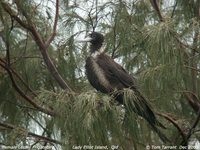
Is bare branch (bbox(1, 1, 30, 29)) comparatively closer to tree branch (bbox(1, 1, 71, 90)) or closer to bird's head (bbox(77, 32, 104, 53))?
tree branch (bbox(1, 1, 71, 90))

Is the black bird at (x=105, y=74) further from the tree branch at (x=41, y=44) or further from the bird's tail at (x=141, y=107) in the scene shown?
the tree branch at (x=41, y=44)

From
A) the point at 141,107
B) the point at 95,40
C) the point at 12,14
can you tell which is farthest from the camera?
the point at 95,40

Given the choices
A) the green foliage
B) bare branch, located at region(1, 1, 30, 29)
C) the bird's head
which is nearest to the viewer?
the green foliage

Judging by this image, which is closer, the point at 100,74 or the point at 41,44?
the point at 41,44

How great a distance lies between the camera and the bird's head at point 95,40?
3973mm

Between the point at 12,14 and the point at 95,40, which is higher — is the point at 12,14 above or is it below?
above

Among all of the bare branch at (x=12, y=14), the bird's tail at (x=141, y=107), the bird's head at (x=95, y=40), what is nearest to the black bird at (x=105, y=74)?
the bird's head at (x=95, y=40)

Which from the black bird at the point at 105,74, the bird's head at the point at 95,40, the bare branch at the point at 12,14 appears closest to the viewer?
the bare branch at the point at 12,14

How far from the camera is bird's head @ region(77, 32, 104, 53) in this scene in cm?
397

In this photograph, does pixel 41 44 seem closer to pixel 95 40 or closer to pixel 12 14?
pixel 12 14

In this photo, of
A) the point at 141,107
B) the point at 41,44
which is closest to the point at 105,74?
the point at 41,44

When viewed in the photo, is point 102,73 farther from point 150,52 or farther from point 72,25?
point 150,52

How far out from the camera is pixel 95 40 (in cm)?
400

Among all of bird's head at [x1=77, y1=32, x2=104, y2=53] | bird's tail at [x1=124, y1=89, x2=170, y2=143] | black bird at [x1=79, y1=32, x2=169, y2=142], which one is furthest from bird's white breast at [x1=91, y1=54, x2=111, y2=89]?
bird's tail at [x1=124, y1=89, x2=170, y2=143]
